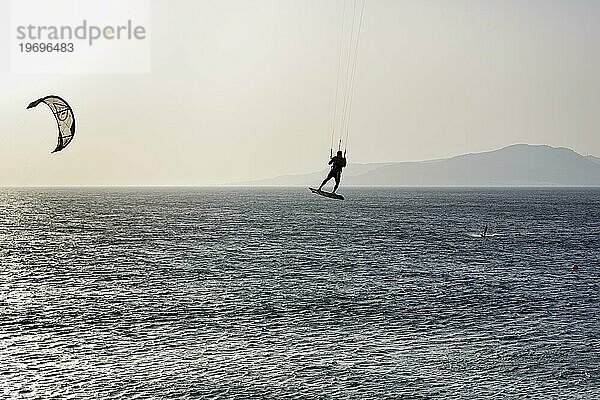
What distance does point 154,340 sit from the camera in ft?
144

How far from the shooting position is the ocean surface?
118 ft

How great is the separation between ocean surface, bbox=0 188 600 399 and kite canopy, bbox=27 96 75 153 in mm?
10979

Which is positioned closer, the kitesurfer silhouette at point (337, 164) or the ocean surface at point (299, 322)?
the kitesurfer silhouette at point (337, 164)

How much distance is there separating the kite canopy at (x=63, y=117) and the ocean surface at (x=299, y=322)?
1098cm

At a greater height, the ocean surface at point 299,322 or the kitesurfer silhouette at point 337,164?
the kitesurfer silhouette at point 337,164

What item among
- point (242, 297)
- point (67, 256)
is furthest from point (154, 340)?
point (67, 256)

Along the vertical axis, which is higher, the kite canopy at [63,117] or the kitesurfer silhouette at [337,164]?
the kite canopy at [63,117]

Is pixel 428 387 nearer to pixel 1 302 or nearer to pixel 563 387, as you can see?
pixel 563 387

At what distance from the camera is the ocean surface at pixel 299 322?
36.1m

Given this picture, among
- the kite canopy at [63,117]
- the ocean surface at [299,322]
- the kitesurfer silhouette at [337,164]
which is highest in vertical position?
the kite canopy at [63,117]

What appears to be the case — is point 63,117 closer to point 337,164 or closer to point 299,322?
point 337,164

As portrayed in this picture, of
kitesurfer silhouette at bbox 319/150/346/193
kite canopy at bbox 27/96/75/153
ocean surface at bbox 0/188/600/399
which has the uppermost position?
kite canopy at bbox 27/96/75/153

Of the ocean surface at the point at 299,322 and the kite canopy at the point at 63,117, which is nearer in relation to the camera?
the kite canopy at the point at 63,117

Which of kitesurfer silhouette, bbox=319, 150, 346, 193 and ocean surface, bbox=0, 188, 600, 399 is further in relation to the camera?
ocean surface, bbox=0, 188, 600, 399
